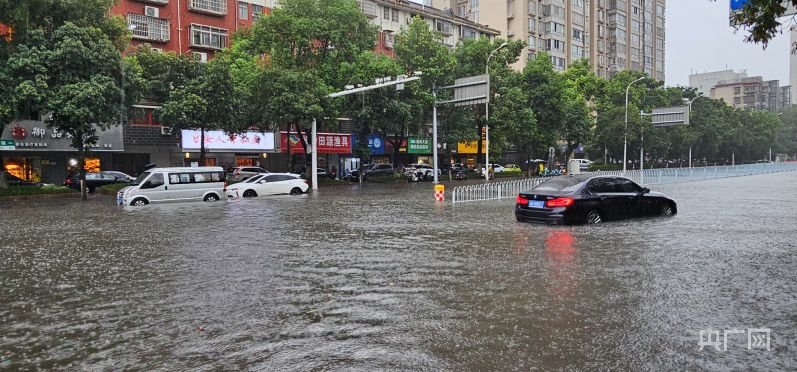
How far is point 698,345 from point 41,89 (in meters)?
28.2

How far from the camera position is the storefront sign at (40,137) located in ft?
108

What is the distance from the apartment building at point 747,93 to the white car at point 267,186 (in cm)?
14460

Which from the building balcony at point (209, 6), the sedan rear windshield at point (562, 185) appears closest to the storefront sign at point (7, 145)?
the building balcony at point (209, 6)

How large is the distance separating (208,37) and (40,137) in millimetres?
14108

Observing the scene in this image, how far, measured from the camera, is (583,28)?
273ft

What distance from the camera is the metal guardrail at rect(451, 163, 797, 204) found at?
2558 cm

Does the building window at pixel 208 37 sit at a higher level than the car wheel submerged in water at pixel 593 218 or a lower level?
higher

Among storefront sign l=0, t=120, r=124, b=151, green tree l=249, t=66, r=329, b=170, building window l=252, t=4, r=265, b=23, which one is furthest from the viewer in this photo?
building window l=252, t=4, r=265, b=23

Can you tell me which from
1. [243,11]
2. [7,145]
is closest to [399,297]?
[7,145]

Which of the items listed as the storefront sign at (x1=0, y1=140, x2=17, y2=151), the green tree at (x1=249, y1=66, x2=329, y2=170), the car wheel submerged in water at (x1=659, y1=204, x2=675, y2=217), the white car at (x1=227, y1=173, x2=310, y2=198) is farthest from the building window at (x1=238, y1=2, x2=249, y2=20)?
the car wheel submerged in water at (x1=659, y1=204, x2=675, y2=217)

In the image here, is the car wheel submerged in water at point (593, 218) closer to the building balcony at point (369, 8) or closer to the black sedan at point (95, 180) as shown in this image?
the black sedan at point (95, 180)

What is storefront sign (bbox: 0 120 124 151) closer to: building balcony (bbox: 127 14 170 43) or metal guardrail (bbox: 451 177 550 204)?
building balcony (bbox: 127 14 170 43)

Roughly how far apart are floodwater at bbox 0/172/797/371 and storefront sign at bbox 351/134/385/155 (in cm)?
3563

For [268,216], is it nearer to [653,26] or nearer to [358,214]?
[358,214]
